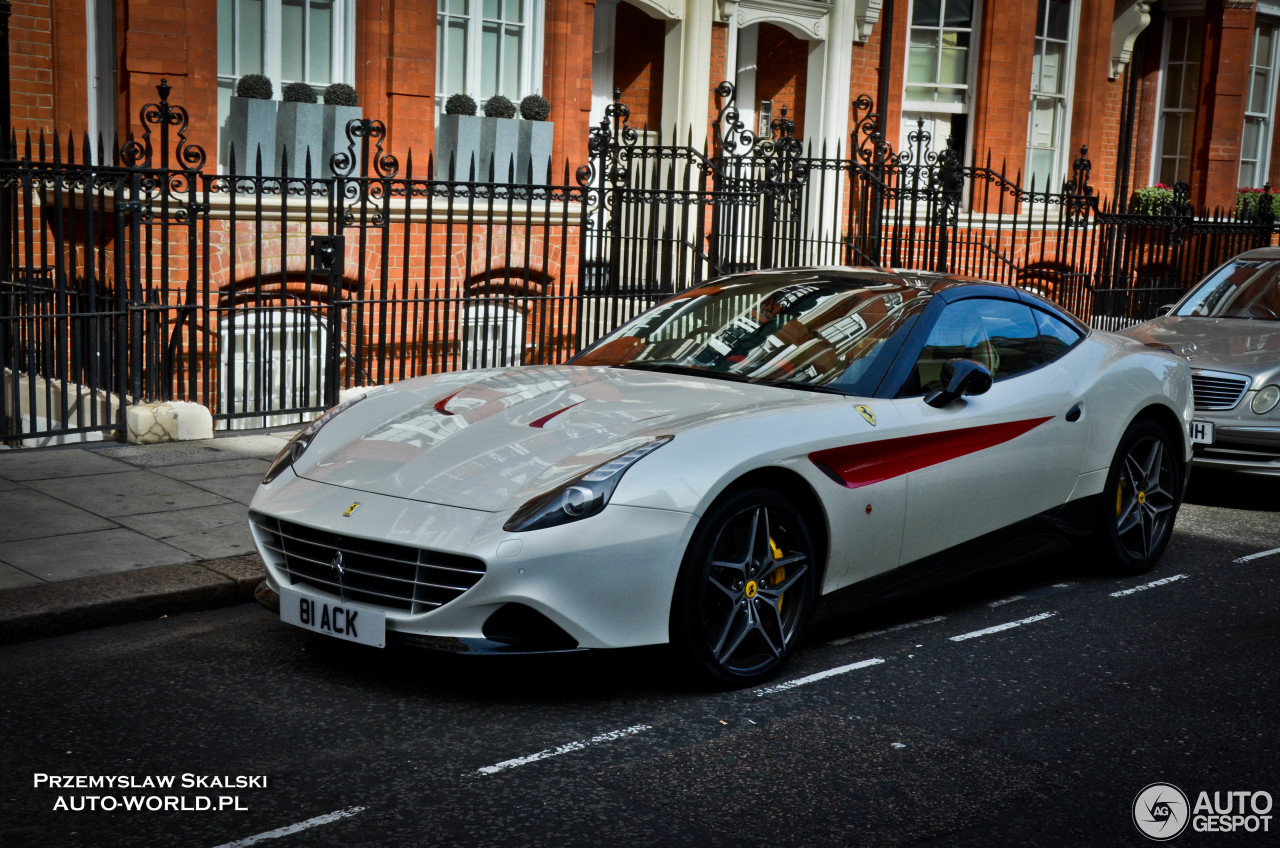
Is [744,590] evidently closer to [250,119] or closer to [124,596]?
[124,596]

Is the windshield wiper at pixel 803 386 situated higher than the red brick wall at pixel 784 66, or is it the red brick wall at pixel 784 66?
the red brick wall at pixel 784 66

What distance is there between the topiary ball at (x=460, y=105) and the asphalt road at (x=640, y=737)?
8.03 m

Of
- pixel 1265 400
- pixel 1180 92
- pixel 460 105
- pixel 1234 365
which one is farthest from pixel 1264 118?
pixel 1265 400

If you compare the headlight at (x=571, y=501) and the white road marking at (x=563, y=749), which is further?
the headlight at (x=571, y=501)

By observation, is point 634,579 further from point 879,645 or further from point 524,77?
point 524,77

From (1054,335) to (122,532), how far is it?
15.1ft

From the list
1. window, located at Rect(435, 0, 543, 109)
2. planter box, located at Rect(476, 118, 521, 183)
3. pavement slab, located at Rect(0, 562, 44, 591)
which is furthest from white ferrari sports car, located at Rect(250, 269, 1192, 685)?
window, located at Rect(435, 0, 543, 109)

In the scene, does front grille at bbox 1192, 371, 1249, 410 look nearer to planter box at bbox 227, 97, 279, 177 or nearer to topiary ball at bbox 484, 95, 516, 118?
topiary ball at bbox 484, 95, 516, 118

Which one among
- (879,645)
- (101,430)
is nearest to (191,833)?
(879,645)

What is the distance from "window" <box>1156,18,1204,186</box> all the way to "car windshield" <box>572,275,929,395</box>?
18.2m

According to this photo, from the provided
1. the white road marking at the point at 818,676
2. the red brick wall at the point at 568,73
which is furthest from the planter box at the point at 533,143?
the white road marking at the point at 818,676

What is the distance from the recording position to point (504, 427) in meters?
5.29

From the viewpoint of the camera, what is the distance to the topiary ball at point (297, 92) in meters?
11.8

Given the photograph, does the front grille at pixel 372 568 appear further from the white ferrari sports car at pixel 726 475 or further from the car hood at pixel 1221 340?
the car hood at pixel 1221 340
